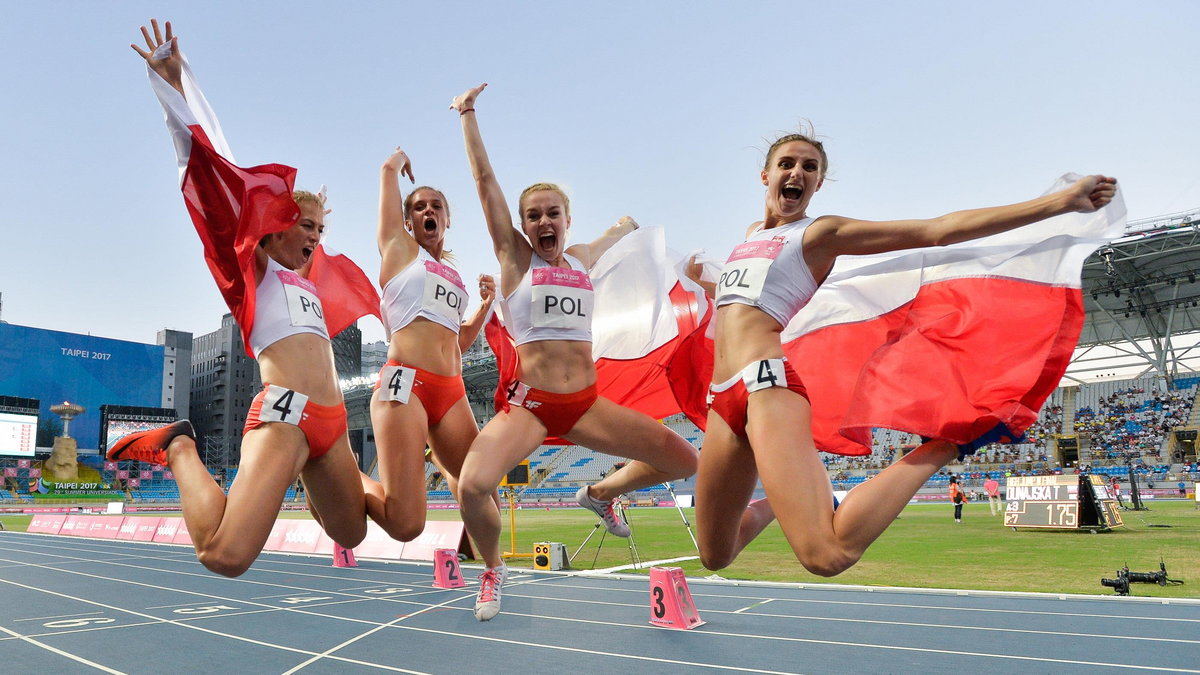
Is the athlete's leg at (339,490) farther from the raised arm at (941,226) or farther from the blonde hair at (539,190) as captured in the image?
the raised arm at (941,226)

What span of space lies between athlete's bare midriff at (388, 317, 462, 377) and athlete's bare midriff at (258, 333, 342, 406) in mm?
674

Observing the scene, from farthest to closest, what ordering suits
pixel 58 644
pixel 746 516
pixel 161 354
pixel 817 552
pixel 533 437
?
pixel 161 354, pixel 58 644, pixel 533 437, pixel 746 516, pixel 817 552

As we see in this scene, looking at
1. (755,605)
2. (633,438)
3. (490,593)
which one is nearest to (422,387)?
(633,438)

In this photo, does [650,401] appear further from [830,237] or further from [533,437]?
[830,237]

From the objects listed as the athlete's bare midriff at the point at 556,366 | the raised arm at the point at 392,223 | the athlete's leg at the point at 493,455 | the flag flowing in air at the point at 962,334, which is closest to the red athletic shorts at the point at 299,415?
the athlete's leg at the point at 493,455

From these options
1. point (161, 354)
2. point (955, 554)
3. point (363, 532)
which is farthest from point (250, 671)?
point (161, 354)

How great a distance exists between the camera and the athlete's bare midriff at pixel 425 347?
505cm

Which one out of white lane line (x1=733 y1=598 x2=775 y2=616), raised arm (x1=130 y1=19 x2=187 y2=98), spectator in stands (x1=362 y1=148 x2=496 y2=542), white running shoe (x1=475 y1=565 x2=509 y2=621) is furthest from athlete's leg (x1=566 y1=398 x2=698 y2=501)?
white lane line (x1=733 y1=598 x2=775 y2=616)

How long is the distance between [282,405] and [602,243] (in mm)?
2634

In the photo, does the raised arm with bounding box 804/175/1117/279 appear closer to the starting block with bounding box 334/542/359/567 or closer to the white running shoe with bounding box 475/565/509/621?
the white running shoe with bounding box 475/565/509/621

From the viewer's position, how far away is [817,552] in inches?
130

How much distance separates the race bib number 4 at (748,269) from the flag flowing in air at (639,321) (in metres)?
1.69

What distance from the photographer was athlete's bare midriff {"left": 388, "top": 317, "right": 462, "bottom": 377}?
5.05 metres

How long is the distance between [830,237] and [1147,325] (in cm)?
4334
